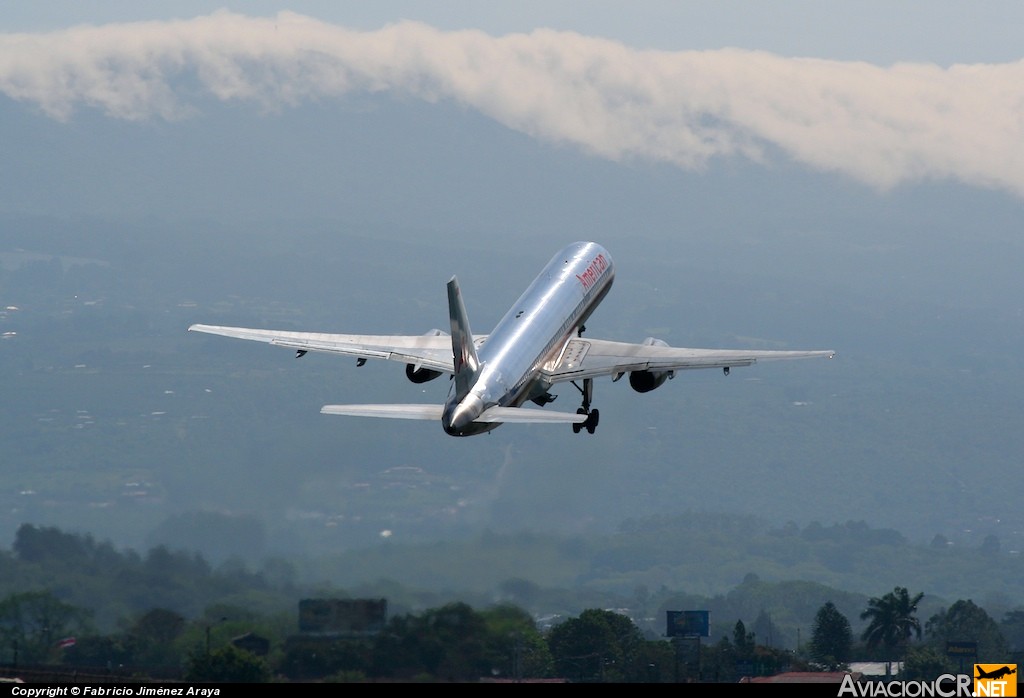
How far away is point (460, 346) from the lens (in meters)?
66.1

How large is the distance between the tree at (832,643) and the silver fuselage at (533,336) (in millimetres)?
38570

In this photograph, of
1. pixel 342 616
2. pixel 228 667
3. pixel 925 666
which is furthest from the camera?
pixel 925 666

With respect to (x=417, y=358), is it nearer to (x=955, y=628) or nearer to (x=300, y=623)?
(x=300, y=623)

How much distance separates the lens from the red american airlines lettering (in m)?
83.2

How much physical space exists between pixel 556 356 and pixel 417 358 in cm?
739

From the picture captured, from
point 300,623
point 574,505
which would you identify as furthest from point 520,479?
point 300,623

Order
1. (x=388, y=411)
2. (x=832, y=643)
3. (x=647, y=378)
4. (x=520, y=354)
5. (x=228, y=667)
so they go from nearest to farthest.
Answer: (x=388, y=411)
(x=228, y=667)
(x=520, y=354)
(x=647, y=378)
(x=832, y=643)

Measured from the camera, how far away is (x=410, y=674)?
71125mm

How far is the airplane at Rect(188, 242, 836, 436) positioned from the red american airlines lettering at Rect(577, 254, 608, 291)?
0.37 ft

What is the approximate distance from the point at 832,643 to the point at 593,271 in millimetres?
42462

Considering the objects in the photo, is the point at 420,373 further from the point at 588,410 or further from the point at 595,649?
the point at 595,649

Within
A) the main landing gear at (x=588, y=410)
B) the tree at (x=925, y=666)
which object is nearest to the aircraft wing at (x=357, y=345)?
the main landing gear at (x=588, y=410)

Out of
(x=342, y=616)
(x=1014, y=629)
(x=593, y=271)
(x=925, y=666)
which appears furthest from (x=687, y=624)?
(x=1014, y=629)

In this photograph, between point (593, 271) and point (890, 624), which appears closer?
point (593, 271)
